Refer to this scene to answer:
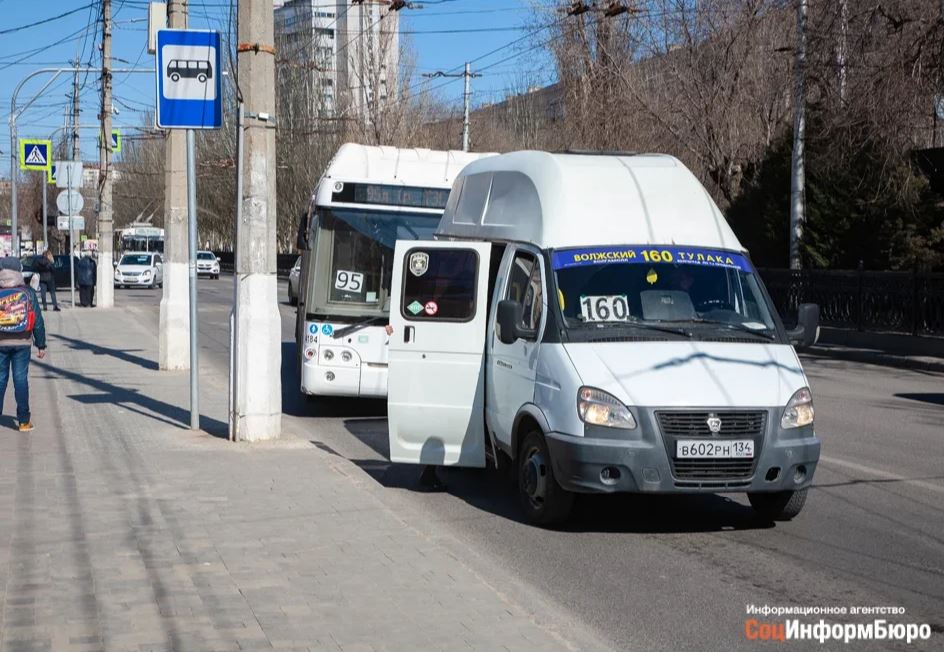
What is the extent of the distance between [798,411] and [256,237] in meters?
5.52

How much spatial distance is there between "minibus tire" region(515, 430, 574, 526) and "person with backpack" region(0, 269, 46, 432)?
234 inches

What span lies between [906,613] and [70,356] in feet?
58.5

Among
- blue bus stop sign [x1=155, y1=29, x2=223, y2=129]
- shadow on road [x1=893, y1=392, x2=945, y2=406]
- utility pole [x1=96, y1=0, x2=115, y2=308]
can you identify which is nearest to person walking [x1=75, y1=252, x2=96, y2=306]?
utility pole [x1=96, y1=0, x2=115, y2=308]

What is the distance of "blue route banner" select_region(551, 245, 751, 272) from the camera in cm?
891

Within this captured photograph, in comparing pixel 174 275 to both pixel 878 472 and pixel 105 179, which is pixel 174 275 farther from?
pixel 105 179

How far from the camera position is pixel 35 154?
35.3m

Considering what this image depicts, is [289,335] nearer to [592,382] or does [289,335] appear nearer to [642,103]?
[642,103]

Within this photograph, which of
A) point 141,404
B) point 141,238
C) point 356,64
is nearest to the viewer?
point 141,404

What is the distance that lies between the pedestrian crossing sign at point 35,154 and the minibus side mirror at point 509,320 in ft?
95.3

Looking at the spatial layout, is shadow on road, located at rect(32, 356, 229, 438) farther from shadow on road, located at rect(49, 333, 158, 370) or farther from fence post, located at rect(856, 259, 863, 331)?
fence post, located at rect(856, 259, 863, 331)

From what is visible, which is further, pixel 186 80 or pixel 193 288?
pixel 193 288

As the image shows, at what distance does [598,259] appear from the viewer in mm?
8922

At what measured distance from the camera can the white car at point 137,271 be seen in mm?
54594

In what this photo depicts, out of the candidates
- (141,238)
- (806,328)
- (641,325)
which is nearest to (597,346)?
(641,325)
